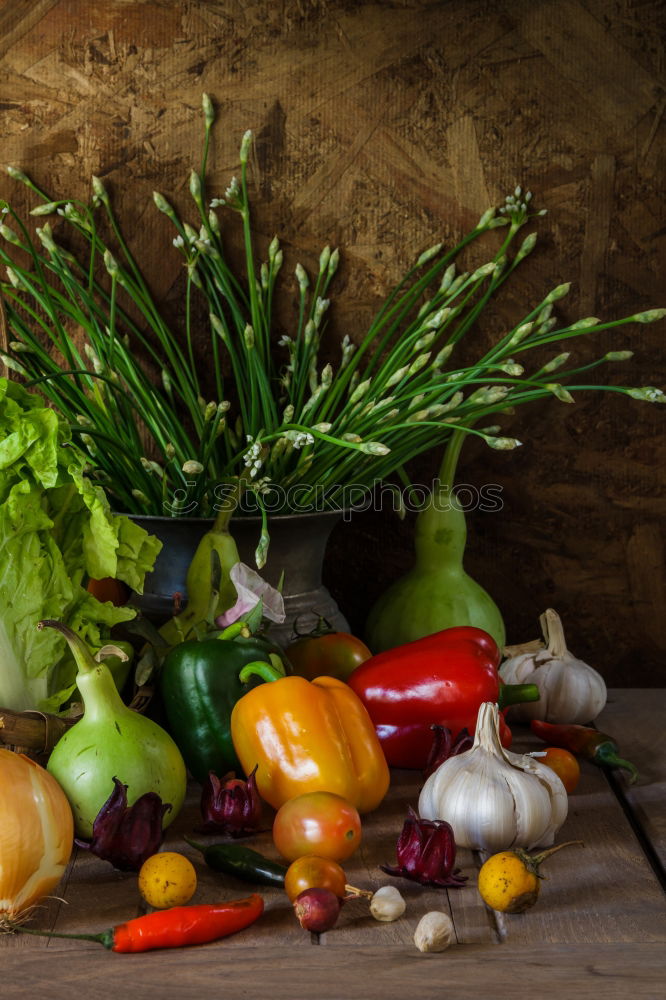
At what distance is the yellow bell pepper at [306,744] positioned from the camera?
112 centimetres

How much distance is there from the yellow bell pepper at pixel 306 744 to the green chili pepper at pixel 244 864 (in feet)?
0.40

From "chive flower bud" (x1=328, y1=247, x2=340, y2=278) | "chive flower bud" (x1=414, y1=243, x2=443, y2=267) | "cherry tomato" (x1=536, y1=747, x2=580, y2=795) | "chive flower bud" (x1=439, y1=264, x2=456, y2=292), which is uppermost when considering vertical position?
"chive flower bud" (x1=328, y1=247, x2=340, y2=278)

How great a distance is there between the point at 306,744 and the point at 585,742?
421mm

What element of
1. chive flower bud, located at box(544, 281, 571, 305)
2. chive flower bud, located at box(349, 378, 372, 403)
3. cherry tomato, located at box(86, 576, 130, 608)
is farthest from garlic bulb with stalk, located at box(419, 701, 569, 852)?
chive flower bud, located at box(544, 281, 571, 305)

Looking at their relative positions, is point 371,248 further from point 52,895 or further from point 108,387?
point 52,895

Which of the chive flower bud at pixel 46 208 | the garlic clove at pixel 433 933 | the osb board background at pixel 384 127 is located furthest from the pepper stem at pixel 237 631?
the chive flower bud at pixel 46 208

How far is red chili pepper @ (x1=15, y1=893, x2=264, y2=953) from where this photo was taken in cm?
87

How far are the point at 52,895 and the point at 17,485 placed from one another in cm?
44

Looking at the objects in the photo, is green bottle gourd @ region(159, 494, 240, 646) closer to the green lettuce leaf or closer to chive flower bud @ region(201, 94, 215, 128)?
the green lettuce leaf

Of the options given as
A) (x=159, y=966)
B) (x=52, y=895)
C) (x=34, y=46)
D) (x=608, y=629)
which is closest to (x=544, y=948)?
(x=159, y=966)

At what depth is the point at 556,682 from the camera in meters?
1.44

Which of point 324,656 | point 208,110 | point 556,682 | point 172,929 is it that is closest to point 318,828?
point 172,929

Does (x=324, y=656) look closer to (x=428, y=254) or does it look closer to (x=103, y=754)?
(x=103, y=754)

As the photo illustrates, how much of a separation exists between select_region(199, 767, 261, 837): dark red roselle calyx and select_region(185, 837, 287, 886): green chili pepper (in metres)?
0.05
